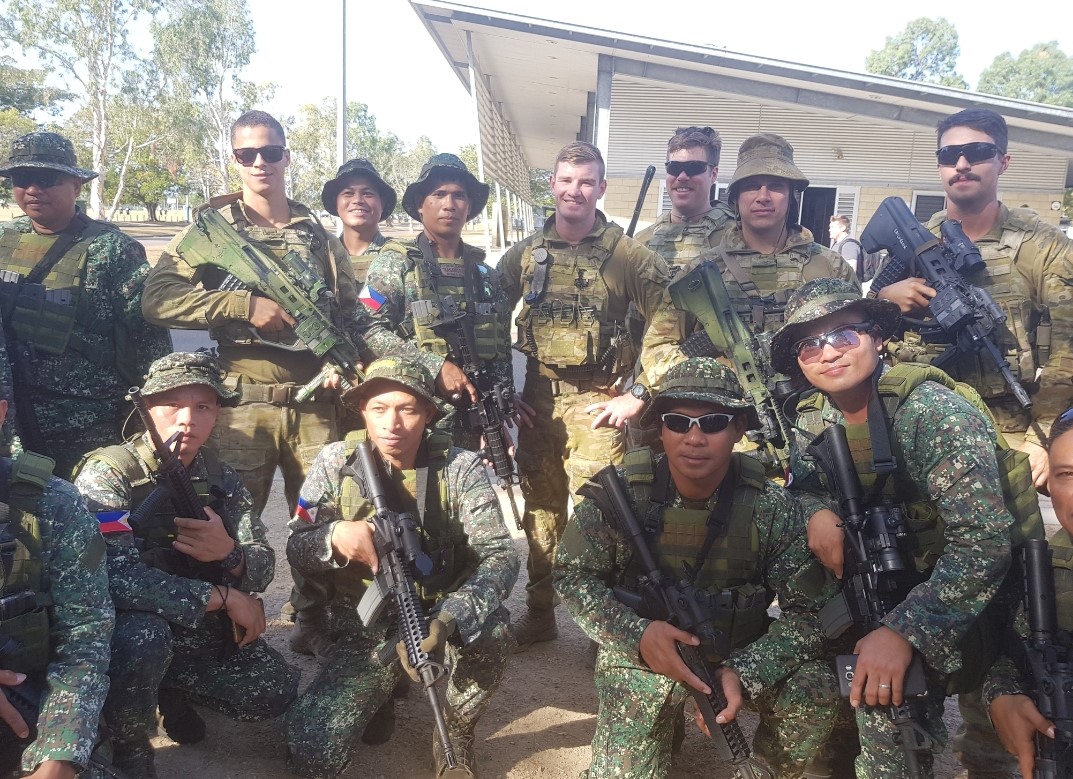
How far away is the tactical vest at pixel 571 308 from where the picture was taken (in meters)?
4.35

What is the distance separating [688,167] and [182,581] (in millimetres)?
4267

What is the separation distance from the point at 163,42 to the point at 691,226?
42171 millimetres

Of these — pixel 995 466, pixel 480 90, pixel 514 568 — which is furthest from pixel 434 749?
pixel 480 90

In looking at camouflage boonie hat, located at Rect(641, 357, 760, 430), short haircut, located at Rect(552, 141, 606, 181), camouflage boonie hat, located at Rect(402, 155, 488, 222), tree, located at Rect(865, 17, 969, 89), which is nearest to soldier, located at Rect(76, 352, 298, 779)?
camouflage boonie hat, located at Rect(402, 155, 488, 222)

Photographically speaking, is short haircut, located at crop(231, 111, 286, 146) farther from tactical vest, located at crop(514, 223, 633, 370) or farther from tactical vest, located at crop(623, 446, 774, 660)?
tactical vest, located at crop(623, 446, 774, 660)

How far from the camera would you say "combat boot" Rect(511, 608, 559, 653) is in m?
4.19

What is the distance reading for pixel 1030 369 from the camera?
13.0ft

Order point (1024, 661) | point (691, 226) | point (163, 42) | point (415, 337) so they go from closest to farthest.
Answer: point (1024, 661) < point (415, 337) < point (691, 226) < point (163, 42)

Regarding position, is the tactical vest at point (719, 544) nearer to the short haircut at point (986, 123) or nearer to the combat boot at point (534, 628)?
the combat boot at point (534, 628)

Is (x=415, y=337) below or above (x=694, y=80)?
below

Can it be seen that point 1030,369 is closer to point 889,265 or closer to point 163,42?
point 889,265

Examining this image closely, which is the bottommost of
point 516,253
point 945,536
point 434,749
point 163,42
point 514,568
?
point 434,749

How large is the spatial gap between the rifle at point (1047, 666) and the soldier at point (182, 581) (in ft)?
9.24

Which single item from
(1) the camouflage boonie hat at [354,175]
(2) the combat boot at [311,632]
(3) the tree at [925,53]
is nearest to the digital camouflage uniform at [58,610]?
(2) the combat boot at [311,632]
